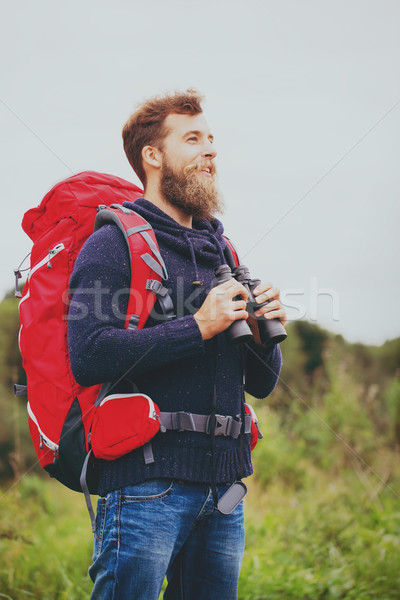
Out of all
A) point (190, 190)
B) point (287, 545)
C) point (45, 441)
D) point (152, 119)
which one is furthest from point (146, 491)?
point (287, 545)

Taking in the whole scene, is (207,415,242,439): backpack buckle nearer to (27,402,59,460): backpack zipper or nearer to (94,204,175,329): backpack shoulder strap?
(94,204,175,329): backpack shoulder strap

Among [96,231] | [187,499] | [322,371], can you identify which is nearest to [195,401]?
[187,499]

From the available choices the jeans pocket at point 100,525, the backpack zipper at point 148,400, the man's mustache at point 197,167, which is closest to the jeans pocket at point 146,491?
the jeans pocket at point 100,525

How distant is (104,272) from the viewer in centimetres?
181

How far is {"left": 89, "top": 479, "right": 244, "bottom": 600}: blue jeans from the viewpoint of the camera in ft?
5.57

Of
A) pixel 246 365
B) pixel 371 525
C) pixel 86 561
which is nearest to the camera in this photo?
pixel 246 365

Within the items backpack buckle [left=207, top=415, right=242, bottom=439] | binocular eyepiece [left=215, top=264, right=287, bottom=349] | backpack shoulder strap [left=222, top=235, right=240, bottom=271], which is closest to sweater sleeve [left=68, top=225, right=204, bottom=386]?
binocular eyepiece [left=215, top=264, right=287, bottom=349]

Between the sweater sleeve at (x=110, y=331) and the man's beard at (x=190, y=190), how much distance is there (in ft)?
1.55

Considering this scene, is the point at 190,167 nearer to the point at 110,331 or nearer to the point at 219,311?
the point at 219,311

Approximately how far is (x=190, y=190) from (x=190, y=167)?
12 cm

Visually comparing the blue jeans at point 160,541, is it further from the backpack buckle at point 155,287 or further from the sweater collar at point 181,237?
the sweater collar at point 181,237

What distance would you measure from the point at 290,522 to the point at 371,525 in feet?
2.33

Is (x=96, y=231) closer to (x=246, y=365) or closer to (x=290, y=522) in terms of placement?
(x=246, y=365)

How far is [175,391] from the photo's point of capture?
74.4 inches
